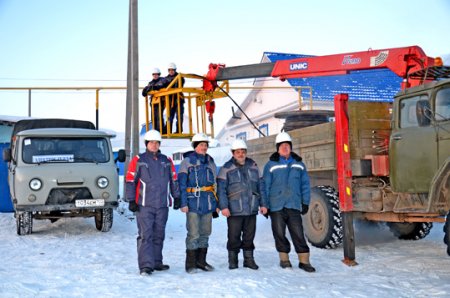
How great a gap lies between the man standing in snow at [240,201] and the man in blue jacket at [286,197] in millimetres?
176

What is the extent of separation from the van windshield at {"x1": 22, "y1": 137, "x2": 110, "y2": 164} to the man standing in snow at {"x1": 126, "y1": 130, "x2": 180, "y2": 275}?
3.81m

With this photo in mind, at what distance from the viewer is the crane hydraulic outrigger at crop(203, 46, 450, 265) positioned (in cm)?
613

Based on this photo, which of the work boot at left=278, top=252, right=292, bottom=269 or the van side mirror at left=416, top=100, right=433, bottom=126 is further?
the work boot at left=278, top=252, right=292, bottom=269

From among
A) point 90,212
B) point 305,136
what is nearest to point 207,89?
point 305,136

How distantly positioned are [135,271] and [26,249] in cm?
269

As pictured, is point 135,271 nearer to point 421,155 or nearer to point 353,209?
point 353,209

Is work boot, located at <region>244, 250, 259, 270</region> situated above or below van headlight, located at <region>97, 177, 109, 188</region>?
below

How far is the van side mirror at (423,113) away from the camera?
636cm

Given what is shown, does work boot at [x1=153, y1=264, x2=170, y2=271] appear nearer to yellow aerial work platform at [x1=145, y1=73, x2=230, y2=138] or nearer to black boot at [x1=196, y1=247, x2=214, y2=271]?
black boot at [x1=196, y1=247, x2=214, y2=271]

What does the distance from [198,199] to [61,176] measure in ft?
13.0

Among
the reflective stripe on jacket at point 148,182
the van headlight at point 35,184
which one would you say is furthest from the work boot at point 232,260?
the van headlight at point 35,184

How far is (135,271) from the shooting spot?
6328 millimetres

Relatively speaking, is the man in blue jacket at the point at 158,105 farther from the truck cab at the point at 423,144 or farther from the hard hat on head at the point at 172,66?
the truck cab at the point at 423,144

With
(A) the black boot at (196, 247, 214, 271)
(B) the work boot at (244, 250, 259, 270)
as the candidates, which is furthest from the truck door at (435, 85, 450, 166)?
(A) the black boot at (196, 247, 214, 271)
